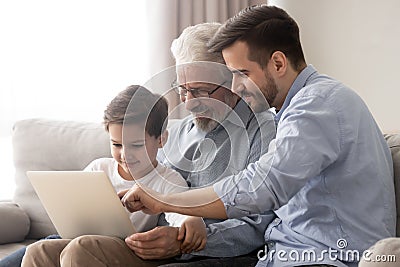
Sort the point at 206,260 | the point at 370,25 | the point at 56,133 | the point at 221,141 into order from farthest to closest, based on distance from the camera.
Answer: the point at 370,25 < the point at 56,133 < the point at 221,141 < the point at 206,260

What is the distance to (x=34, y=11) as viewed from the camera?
334 centimetres

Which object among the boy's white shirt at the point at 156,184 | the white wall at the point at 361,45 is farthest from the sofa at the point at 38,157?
the white wall at the point at 361,45

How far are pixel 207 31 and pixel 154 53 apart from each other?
1416 millimetres

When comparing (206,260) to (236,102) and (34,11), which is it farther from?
(34,11)

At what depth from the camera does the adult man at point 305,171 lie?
5.25 ft

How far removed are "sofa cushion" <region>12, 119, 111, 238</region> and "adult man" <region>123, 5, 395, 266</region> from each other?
0.93m

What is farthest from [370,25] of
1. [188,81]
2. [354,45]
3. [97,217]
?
[97,217]

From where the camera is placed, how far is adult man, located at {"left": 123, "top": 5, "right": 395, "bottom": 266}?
160cm

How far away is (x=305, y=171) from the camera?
5.21 ft

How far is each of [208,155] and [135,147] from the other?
212mm

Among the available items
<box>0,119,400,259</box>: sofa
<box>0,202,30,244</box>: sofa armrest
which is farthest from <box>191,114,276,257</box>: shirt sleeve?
<box>0,202,30,244</box>: sofa armrest

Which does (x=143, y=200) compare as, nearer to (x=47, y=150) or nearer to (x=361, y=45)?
(x=47, y=150)

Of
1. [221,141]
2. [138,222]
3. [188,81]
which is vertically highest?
[188,81]

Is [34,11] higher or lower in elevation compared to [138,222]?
higher
